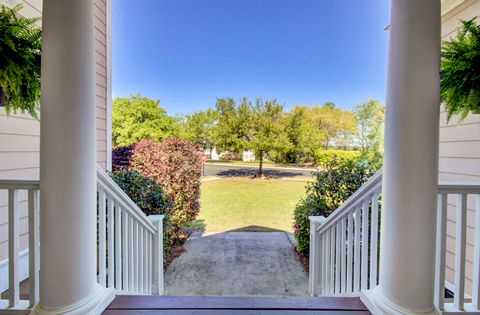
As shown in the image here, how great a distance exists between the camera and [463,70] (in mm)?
1327

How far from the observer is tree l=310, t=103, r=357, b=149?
70.7 ft

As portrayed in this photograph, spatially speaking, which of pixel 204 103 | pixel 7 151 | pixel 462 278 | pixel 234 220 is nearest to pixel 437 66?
pixel 462 278

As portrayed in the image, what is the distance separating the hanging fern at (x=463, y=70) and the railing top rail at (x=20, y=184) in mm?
2350

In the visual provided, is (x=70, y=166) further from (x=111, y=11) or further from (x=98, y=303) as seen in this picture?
(x=111, y=11)

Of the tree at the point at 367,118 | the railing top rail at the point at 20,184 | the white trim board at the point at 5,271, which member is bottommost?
the white trim board at the point at 5,271

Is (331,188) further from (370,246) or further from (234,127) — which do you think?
(234,127)

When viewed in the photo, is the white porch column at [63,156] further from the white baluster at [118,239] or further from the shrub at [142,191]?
the shrub at [142,191]

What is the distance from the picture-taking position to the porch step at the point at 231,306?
1346 millimetres

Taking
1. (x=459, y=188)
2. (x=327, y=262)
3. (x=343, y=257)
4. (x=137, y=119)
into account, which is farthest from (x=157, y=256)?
(x=137, y=119)

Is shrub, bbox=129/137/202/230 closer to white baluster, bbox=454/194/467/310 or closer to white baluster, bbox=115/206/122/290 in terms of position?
white baluster, bbox=115/206/122/290

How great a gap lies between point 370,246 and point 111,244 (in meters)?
1.91

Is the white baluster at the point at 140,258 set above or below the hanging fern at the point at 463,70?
below

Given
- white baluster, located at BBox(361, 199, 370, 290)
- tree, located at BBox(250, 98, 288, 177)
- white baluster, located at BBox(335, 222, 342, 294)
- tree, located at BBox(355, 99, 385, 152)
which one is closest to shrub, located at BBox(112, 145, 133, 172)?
white baluster, located at BBox(335, 222, 342, 294)

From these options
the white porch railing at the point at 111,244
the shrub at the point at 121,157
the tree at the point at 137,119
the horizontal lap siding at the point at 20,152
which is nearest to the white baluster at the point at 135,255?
the white porch railing at the point at 111,244
